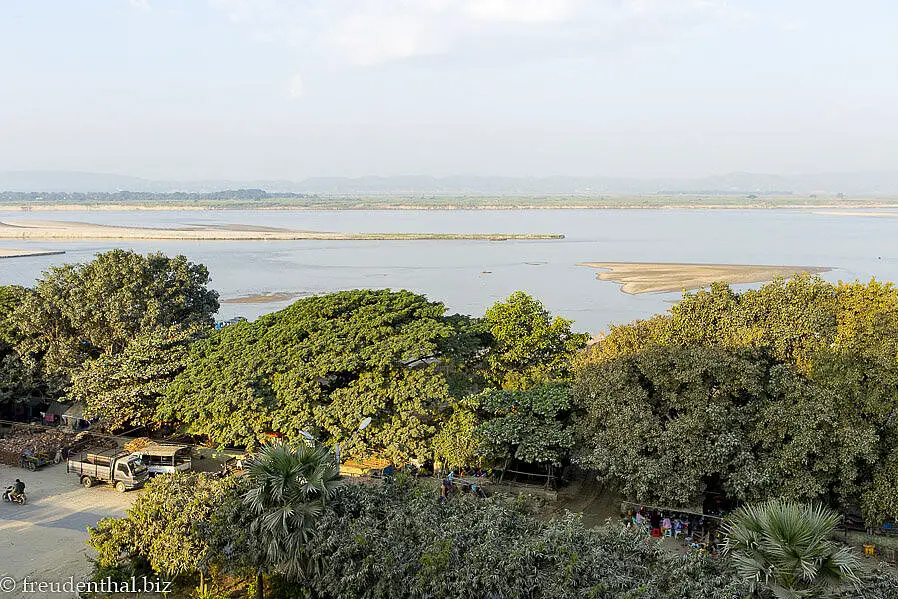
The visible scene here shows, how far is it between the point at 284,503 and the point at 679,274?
5326 centimetres

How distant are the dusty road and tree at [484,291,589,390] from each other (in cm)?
1061

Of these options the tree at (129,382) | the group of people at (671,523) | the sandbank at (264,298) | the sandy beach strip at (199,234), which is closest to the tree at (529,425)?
the group of people at (671,523)

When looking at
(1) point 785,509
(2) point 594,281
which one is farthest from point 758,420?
(2) point 594,281

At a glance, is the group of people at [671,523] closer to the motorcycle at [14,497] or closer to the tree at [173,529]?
the tree at [173,529]

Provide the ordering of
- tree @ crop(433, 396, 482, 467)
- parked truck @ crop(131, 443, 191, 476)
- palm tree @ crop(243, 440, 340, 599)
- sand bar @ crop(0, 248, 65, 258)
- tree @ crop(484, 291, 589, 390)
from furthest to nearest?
sand bar @ crop(0, 248, 65, 258)
tree @ crop(484, 291, 589, 390)
parked truck @ crop(131, 443, 191, 476)
tree @ crop(433, 396, 482, 467)
palm tree @ crop(243, 440, 340, 599)

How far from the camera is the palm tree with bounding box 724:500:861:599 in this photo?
30.6 ft

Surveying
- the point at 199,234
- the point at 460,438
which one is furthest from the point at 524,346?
the point at 199,234

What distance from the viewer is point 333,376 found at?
20094mm

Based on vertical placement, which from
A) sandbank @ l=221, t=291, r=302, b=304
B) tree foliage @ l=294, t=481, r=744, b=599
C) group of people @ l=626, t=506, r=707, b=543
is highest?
tree foliage @ l=294, t=481, r=744, b=599

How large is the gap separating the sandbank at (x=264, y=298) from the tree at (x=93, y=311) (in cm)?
2260

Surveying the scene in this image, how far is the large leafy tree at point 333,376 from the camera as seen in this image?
61.3 feet

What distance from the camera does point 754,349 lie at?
1820cm

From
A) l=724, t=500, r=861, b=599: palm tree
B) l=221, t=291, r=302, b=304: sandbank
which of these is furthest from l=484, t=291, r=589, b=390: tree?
l=221, t=291, r=302, b=304: sandbank

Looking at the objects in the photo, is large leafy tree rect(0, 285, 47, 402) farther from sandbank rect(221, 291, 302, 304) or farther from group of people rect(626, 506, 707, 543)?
sandbank rect(221, 291, 302, 304)
